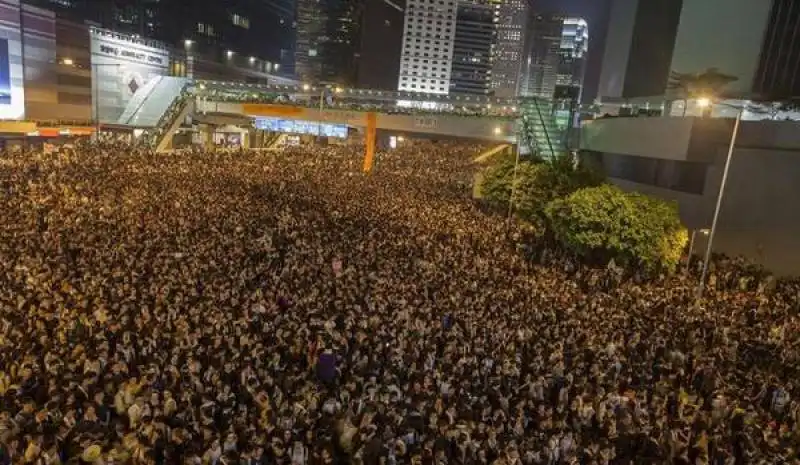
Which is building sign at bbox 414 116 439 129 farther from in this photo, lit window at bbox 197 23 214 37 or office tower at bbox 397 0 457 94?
office tower at bbox 397 0 457 94

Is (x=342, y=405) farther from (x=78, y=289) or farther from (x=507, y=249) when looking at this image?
(x=507, y=249)

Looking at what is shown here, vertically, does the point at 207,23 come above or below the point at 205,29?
above

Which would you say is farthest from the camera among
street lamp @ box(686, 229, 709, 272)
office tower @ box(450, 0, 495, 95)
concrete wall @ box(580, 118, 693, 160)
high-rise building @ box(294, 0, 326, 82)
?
office tower @ box(450, 0, 495, 95)

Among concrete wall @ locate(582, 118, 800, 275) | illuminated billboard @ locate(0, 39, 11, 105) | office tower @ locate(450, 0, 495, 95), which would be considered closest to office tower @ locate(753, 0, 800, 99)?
concrete wall @ locate(582, 118, 800, 275)

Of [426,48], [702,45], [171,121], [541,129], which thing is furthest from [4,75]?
[426,48]

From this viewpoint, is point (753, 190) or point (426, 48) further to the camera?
point (426, 48)

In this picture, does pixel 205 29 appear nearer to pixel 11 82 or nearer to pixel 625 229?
pixel 11 82

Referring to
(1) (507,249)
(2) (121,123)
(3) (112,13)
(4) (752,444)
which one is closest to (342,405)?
(4) (752,444)
